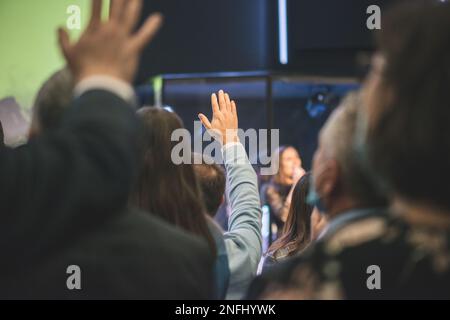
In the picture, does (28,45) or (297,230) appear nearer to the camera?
(297,230)

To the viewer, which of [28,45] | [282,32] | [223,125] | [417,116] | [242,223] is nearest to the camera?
[417,116]

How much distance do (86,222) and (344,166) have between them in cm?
37

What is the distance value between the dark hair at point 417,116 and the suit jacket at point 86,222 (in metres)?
0.33

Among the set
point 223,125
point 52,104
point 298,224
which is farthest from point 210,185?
point 52,104

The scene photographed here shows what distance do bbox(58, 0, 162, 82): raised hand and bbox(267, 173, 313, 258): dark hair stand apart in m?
1.59

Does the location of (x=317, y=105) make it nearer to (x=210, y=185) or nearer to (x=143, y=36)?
(x=210, y=185)

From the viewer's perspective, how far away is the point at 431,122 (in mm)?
954

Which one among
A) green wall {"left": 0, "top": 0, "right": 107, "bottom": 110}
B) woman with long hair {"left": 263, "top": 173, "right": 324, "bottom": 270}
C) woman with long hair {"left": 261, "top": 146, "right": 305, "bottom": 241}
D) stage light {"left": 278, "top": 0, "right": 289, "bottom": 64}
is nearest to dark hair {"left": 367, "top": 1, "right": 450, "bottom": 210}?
woman with long hair {"left": 263, "top": 173, "right": 324, "bottom": 270}

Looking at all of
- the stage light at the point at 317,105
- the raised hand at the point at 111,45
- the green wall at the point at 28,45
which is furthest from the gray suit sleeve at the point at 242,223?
the stage light at the point at 317,105

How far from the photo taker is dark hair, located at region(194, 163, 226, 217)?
221 cm

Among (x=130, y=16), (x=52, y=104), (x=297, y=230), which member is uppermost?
(x=130, y=16)

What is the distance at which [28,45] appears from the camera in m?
3.29

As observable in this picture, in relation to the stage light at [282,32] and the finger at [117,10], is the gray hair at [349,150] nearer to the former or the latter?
the finger at [117,10]

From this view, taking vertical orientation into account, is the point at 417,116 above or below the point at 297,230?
above
